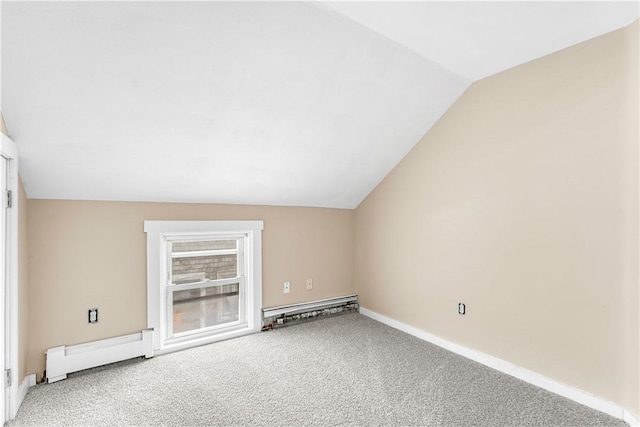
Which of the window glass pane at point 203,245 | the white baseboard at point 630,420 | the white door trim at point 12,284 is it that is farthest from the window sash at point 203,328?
the white baseboard at point 630,420

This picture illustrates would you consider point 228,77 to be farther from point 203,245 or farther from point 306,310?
point 306,310

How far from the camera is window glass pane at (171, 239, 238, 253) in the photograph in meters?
3.03

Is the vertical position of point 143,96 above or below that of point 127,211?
above

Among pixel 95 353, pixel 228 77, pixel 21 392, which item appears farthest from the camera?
pixel 95 353

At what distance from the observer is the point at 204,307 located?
322 centimetres

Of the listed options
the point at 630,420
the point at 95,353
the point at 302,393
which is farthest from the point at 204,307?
the point at 630,420

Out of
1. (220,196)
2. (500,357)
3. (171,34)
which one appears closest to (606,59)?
(500,357)

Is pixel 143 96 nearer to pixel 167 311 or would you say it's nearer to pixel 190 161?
pixel 190 161

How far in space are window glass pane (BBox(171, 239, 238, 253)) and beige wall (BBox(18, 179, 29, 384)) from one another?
103 cm

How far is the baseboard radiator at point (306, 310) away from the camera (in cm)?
337

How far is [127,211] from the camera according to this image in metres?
2.67

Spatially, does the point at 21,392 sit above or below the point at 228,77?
below

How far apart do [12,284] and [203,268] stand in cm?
143

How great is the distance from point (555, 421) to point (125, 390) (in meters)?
2.69
